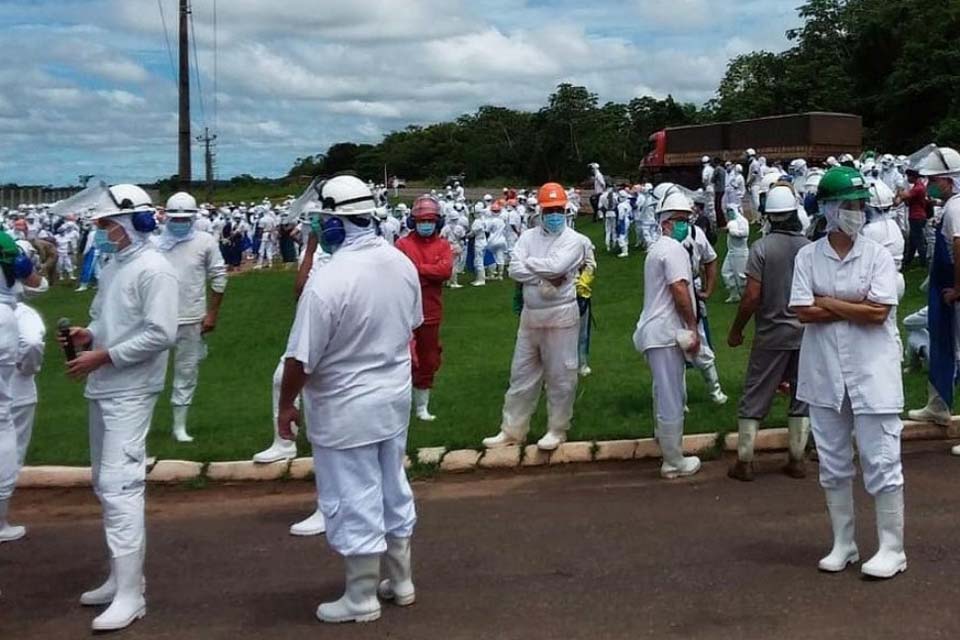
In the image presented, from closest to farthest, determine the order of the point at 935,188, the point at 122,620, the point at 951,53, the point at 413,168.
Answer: the point at 122,620, the point at 935,188, the point at 951,53, the point at 413,168

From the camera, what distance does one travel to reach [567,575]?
5.76 m

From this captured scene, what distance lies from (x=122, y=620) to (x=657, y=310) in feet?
13.7

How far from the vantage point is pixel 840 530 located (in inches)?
223

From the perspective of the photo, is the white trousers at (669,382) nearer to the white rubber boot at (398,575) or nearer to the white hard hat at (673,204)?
the white hard hat at (673,204)

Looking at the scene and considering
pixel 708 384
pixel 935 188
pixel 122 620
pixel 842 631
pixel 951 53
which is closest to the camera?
pixel 842 631

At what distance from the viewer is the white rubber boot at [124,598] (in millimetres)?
5191

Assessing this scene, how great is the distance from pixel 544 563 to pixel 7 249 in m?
3.40

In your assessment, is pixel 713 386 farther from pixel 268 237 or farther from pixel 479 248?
pixel 268 237

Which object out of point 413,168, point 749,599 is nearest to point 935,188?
point 749,599

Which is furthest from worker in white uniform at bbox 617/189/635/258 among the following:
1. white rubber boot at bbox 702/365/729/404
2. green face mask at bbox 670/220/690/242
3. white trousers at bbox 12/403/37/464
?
white trousers at bbox 12/403/37/464

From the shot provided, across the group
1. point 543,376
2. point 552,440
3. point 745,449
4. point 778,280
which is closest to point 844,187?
point 778,280

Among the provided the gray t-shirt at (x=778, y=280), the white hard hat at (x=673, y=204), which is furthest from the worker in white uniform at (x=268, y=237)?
the gray t-shirt at (x=778, y=280)

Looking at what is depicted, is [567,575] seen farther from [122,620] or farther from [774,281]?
[774,281]

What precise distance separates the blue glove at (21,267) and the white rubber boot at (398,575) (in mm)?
2494
